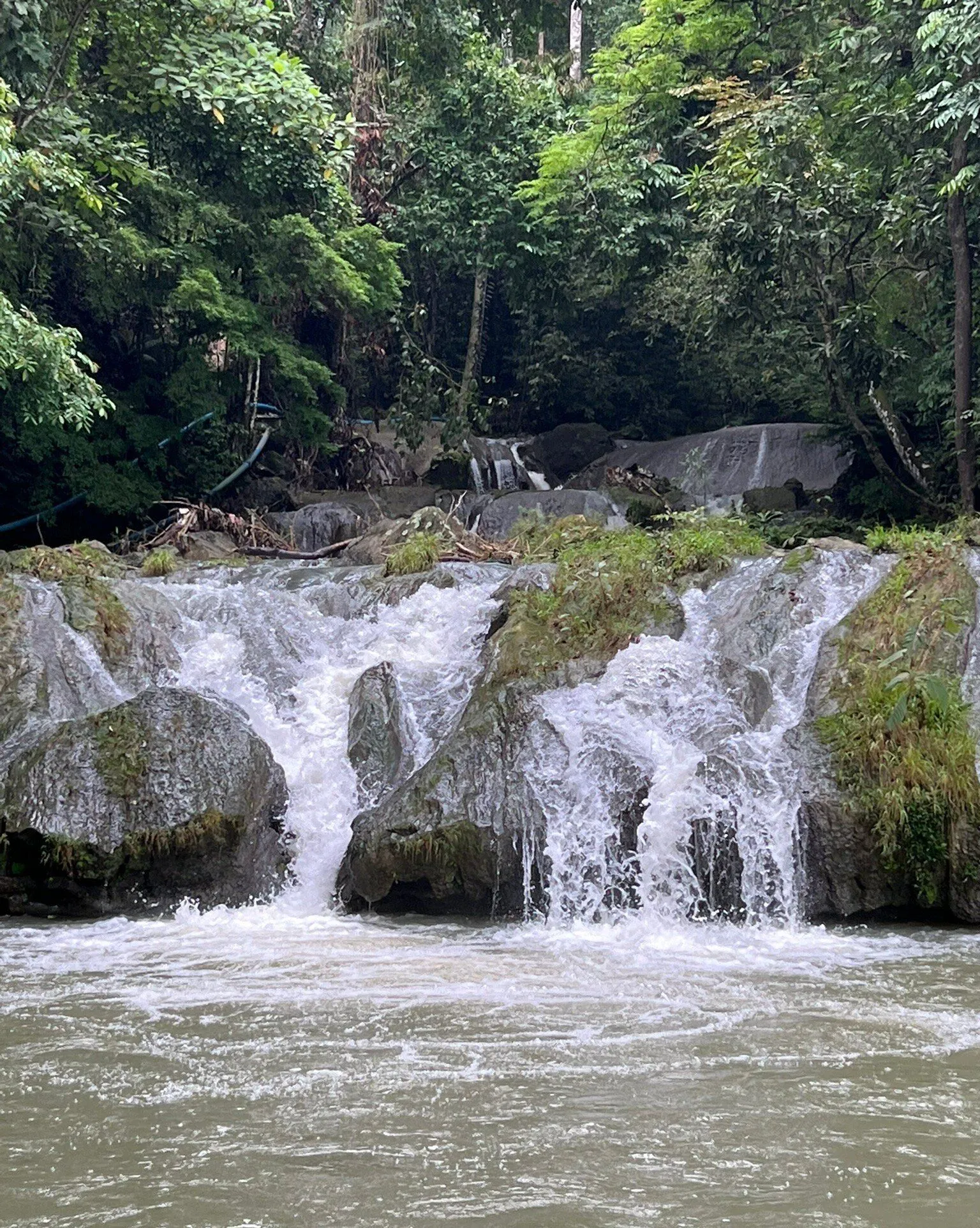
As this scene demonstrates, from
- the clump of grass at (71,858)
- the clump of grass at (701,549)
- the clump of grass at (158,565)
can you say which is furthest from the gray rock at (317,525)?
the clump of grass at (71,858)

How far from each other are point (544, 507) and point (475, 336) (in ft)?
22.2

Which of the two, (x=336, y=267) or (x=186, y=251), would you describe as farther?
(x=336, y=267)

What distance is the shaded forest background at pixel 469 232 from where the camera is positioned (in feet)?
43.1

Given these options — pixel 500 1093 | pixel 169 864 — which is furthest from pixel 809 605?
pixel 500 1093

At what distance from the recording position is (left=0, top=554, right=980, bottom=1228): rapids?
2.95m

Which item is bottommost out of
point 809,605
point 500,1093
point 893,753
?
point 500,1093

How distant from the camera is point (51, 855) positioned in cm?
753

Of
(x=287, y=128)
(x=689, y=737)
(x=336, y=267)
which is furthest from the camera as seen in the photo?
(x=336, y=267)

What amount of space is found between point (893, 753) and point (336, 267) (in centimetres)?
1115

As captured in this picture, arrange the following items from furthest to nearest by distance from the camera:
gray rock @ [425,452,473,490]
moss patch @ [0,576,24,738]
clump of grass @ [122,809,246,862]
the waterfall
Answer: gray rock @ [425,452,473,490] → moss patch @ [0,576,24,738] → the waterfall → clump of grass @ [122,809,246,862]

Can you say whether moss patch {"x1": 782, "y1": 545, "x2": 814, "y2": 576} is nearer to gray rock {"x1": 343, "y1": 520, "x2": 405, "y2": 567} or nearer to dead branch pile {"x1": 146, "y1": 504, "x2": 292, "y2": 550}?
gray rock {"x1": 343, "y1": 520, "x2": 405, "y2": 567}

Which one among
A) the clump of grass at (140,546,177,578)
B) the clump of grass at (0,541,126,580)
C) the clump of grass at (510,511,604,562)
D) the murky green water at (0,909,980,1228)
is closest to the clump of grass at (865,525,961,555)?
the clump of grass at (510,511,604,562)

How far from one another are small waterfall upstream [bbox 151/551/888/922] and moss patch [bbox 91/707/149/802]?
1171 millimetres

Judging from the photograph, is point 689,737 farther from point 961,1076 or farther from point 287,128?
point 287,128
